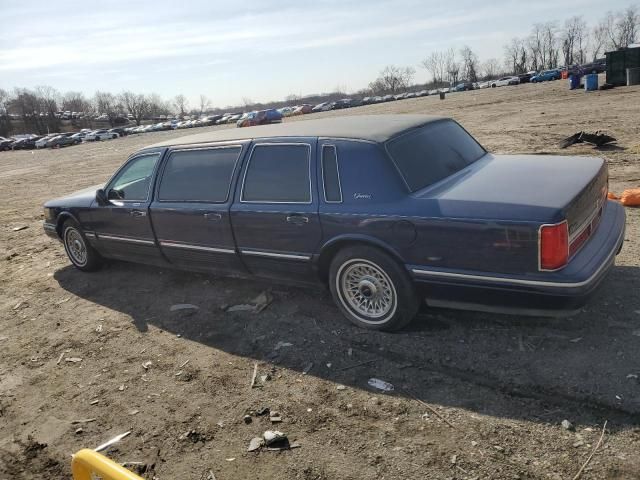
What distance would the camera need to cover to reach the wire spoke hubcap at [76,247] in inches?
262

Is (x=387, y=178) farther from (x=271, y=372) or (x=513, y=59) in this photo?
(x=513, y=59)

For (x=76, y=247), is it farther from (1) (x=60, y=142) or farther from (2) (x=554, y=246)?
(1) (x=60, y=142)

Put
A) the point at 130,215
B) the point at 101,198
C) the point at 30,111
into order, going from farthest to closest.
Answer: the point at 30,111 → the point at 101,198 → the point at 130,215

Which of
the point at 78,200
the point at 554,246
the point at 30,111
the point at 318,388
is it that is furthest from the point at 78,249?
the point at 30,111

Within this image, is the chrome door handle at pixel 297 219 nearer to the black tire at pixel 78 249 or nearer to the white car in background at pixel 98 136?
the black tire at pixel 78 249

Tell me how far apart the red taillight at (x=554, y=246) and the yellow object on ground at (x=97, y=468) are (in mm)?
2616

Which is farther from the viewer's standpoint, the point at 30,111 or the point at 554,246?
the point at 30,111

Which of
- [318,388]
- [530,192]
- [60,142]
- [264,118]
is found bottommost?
[318,388]

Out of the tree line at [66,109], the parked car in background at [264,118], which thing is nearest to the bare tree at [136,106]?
the tree line at [66,109]

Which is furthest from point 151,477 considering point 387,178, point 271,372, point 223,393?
point 387,178

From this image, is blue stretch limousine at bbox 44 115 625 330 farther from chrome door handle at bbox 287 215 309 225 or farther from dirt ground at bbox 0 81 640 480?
dirt ground at bbox 0 81 640 480

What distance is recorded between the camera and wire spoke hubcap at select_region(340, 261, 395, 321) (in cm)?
408

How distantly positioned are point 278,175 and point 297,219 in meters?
0.48

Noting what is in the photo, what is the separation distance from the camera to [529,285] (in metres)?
3.38
